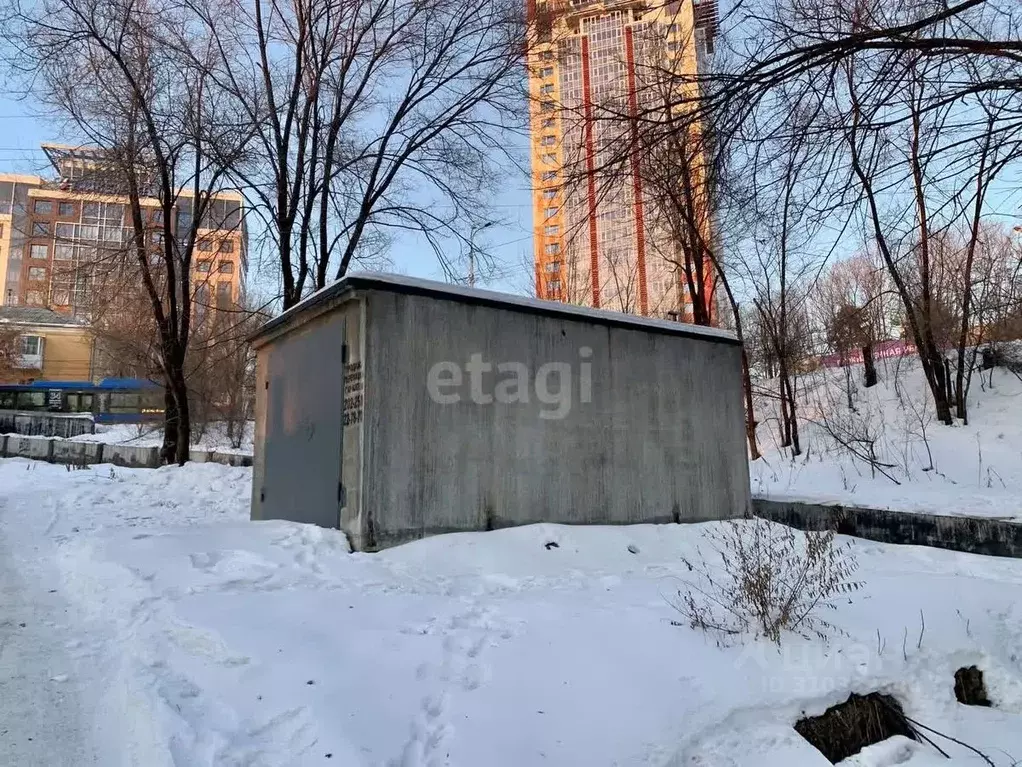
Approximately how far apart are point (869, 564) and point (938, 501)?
4.07m

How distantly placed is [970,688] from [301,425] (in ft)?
21.3

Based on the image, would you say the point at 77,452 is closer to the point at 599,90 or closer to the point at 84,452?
the point at 84,452

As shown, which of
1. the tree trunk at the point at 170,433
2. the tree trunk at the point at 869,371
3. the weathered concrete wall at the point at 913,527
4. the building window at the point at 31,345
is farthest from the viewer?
the building window at the point at 31,345

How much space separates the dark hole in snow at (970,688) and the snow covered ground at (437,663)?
0.06m

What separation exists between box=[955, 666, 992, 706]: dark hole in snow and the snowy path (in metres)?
4.36

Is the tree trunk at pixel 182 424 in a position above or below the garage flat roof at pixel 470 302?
below

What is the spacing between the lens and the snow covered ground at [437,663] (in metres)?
2.68

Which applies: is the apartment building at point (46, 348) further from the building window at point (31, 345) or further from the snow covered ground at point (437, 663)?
the snow covered ground at point (437, 663)

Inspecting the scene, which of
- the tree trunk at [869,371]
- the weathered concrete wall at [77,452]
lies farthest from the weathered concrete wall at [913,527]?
the weathered concrete wall at [77,452]

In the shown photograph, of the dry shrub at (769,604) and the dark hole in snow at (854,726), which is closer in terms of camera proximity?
the dark hole in snow at (854,726)

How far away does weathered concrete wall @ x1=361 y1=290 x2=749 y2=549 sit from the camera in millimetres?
6207

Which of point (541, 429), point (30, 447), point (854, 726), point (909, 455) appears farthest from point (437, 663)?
point (30, 447)

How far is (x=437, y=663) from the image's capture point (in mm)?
3393

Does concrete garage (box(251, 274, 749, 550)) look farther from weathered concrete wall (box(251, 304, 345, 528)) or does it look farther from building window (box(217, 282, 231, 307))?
building window (box(217, 282, 231, 307))
